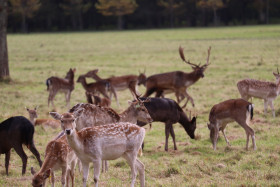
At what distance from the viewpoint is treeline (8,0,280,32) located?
63.9 m

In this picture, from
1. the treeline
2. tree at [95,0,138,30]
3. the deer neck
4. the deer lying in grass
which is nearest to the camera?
the deer lying in grass

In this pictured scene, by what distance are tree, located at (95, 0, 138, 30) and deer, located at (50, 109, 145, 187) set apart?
60230mm

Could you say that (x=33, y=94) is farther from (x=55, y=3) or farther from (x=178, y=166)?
(x=55, y=3)

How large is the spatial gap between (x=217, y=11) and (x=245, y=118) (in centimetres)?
6297

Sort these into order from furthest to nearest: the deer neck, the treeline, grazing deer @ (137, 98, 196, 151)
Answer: the treeline → grazing deer @ (137, 98, 196, 151) → the deer neck

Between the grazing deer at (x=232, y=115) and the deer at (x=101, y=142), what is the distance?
108 inches

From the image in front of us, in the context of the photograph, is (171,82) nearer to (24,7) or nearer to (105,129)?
(105,129)

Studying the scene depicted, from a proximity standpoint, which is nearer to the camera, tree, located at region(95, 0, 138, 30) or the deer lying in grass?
the deer lying in grass

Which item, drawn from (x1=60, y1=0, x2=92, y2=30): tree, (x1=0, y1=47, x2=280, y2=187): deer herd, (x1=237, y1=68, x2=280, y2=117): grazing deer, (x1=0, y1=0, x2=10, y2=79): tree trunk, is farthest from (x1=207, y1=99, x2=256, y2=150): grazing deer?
(x1=60, y1=0, x2=92, y2=30): tree

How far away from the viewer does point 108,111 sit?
784 cm

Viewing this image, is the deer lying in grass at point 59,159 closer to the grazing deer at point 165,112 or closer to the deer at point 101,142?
the deer at point 101,142

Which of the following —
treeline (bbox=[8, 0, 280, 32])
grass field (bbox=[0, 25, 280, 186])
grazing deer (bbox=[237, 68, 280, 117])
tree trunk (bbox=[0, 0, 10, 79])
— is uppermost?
treeline (bbox=[8, 0, 280, 32])

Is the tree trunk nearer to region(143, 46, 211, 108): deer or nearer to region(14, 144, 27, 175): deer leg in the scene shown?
region(143, 46, 211, 108): deer

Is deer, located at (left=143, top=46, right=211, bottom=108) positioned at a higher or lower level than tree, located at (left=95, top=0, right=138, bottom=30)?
lower
